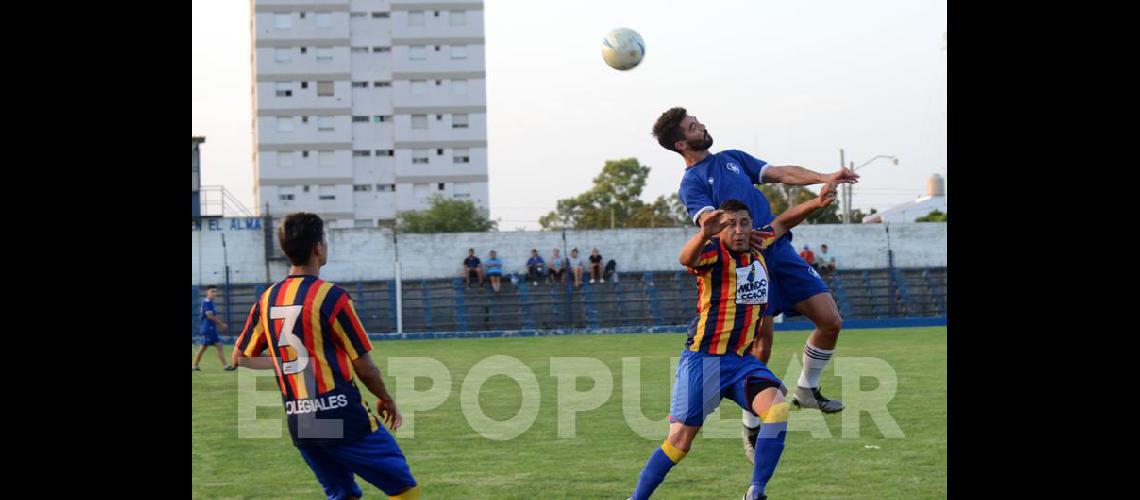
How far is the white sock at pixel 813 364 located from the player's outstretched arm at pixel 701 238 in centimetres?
213

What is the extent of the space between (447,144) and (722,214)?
79027 millimetres

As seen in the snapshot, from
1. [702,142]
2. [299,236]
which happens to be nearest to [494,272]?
[702,142]

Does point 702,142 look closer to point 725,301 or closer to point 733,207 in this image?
point 733,207

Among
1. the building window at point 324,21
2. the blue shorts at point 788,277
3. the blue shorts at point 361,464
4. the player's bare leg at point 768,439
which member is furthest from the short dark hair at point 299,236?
the building window at point 324,21

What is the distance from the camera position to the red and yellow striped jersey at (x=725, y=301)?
707 cm

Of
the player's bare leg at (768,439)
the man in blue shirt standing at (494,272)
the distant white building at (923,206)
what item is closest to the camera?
the player's bare leg at (768,439)

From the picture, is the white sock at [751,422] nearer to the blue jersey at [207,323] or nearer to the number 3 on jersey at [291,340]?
the number 3 on jersey at [291,340]

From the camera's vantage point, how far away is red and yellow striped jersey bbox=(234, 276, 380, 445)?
18.8 feet

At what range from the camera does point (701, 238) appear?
22.1 feet

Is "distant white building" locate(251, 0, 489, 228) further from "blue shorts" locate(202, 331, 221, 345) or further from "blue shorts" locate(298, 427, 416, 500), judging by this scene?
"blue shorts" locate(298, 427, 416, 500)

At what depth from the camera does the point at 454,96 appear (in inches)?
3322

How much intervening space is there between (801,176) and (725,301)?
4.69 ft
